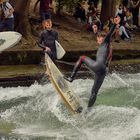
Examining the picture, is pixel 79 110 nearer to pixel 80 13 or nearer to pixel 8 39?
pixel 8 39

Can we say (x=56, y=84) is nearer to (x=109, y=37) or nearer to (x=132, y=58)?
(x=109, y=37)

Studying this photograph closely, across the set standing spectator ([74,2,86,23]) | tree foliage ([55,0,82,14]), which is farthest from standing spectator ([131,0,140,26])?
tree foliage ([55,0,82,14])

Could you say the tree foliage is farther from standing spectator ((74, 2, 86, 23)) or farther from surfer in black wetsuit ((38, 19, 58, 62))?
surfer in black wetsuit ((38, 19, 58, 62))

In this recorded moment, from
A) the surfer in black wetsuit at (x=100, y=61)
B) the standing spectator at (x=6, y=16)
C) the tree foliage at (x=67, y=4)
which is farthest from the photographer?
the tree foliage at (x=67, y=4)

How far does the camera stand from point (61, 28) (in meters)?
21.4

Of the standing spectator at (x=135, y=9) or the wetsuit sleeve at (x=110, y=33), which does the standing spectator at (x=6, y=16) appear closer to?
the wetsuit sleeve at (x=110, y=33)

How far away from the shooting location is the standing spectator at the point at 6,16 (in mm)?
17562

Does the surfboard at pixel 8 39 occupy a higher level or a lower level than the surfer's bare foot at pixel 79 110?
higher

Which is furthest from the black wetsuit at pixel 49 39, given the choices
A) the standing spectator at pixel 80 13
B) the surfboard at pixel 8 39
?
the standing spectator at pixel 80 13

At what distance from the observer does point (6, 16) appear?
1764cm

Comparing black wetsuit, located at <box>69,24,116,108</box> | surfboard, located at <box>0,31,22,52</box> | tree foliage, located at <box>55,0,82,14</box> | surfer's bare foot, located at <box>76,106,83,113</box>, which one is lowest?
tree foliage, located at <box>55,0,82,14</box>

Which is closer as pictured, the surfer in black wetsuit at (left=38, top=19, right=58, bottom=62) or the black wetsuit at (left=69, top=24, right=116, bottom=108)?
the black wetsuit at (left=69, top=24, right=116, bottom=108)

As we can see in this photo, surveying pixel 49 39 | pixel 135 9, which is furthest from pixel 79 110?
pixel 135 9

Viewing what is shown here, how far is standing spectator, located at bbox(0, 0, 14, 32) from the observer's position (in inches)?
691
